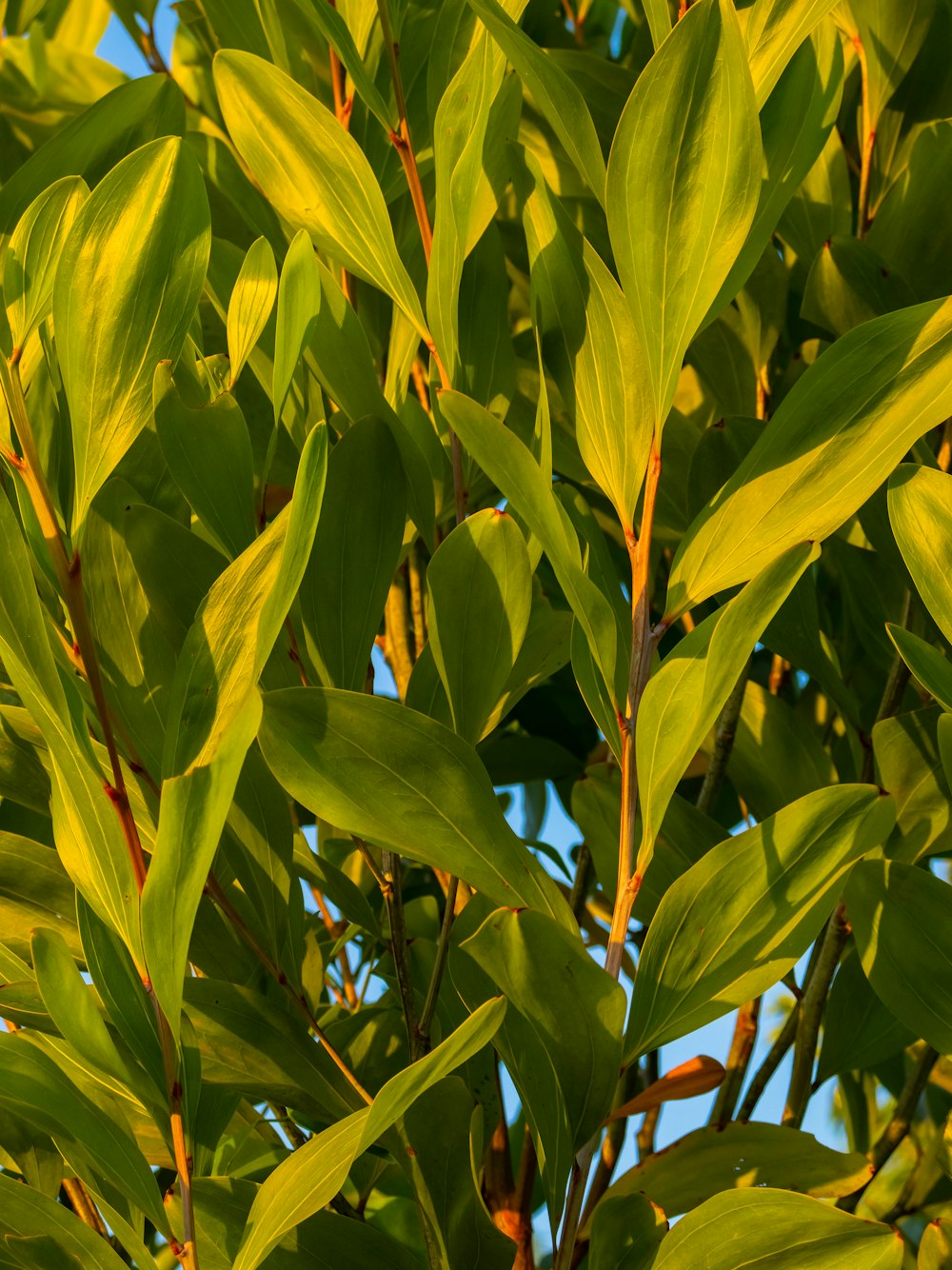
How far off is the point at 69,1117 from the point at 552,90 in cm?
35

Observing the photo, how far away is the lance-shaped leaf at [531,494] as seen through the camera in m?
0.37

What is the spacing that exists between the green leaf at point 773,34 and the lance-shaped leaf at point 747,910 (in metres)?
0.24

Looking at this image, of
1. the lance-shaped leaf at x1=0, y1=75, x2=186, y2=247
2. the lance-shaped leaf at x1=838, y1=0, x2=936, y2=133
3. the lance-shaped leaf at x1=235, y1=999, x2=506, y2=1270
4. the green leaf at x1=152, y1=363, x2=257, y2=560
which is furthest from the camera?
the lance-shaped leaf at x1=838, y1=0, x2=936, y2=133

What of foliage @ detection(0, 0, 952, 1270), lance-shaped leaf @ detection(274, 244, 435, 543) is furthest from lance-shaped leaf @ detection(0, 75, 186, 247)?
lance-shaped leaf @ detection(274, 244, 435, 543)

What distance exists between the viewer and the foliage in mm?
359

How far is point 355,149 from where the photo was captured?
482 mm

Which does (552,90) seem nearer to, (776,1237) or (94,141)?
(94,141)

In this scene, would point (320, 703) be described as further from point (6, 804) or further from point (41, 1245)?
point (6, 804)

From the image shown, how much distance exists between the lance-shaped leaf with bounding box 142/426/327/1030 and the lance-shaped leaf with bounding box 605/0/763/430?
5.3 inches

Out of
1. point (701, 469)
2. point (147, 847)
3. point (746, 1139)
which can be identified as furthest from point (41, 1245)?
point (701, 469)

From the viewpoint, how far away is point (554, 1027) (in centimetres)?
36

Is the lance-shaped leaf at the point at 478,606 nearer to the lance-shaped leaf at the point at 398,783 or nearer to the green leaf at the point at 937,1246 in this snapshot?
the lance-shaped leaf at the point at 398,783

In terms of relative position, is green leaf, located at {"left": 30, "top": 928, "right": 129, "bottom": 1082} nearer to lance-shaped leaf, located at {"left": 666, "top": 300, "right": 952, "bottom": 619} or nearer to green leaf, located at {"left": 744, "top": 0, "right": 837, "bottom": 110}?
lance-shaped leaf, located at {"left": 666, "top": 300, "right": 952, "bottom": 619}

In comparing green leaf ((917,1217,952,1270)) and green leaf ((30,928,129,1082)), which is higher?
green leaf ((30,928,129,1082))
